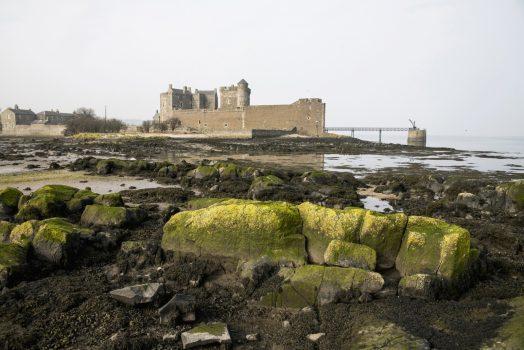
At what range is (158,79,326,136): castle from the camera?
68.4 meters

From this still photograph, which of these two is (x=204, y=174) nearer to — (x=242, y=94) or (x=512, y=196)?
(x=512, y=196)

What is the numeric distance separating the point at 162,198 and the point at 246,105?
6232cm

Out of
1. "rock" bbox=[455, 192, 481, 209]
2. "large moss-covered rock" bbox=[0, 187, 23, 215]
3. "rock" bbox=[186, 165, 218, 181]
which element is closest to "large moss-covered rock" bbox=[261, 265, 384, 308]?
"large moss-covered rock" bbox=[0, 187, 23, 215]

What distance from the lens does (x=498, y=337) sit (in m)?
4.82

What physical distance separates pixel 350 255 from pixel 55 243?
5.52 m

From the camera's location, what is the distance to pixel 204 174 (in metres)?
18.2

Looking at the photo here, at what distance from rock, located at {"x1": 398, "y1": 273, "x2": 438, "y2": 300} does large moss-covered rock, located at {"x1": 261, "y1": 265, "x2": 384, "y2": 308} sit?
0.34 metres

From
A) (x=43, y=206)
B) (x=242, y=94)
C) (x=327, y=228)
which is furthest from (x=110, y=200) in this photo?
(x=242, y=94)

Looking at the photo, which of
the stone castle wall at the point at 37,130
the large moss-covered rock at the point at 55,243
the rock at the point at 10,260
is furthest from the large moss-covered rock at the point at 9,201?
the stone castle wall at the point at 37,130

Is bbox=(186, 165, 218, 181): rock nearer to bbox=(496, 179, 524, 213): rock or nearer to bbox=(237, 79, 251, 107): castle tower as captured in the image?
bbox=(496, 179, 524, 213): rock

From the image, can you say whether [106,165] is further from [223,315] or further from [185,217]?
[223,315]

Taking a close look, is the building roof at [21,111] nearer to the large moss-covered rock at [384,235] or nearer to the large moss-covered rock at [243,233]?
the large moss-covered rock at [243,233]

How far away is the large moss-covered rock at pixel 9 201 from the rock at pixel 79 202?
1549mm

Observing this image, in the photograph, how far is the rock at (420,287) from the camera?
602 centimetres
